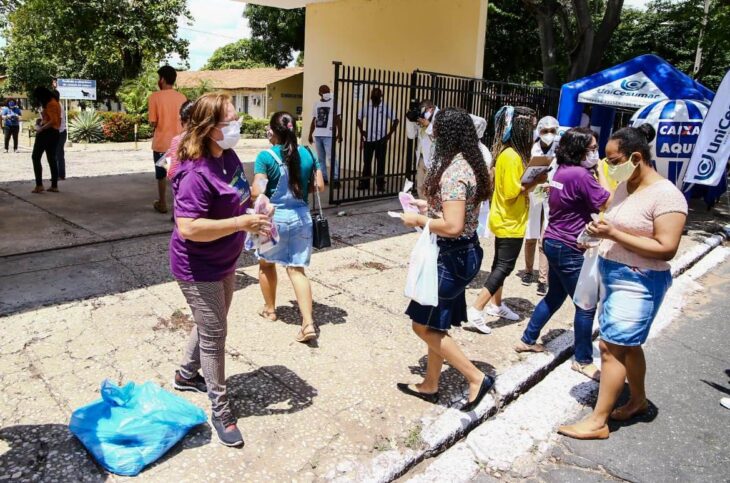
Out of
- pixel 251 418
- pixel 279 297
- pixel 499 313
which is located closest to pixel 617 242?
pixel 499 313

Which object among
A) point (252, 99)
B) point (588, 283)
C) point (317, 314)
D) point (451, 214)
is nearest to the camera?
point (451, 214)

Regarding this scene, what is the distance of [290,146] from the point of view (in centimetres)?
429

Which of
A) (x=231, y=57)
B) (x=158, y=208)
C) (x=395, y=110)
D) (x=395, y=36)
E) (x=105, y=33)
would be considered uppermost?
(x=231, y=57)

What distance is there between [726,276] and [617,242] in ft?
18.1

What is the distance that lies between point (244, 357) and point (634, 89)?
29.7 ft

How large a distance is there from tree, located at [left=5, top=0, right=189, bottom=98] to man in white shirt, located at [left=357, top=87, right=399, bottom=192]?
2377cm

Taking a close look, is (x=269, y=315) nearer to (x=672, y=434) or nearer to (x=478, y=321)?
(x=478, y=321)

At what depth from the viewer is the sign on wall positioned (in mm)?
18594

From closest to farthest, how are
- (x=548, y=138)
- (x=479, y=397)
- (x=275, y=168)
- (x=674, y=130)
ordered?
(x=479, y=397), (x=275, y=168), (x=548, y=138), (x=674, y=130)

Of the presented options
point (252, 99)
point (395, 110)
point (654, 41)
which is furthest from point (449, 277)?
point (252, 99)

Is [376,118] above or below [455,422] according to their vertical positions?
above

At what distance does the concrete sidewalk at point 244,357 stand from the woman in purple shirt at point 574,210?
0.52 m

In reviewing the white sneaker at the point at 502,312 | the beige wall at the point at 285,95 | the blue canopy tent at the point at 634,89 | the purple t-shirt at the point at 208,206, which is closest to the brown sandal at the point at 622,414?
the white sneaker at the point at 502,312

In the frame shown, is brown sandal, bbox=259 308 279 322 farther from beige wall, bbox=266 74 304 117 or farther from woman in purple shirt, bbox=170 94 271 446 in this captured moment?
beige wall, bbox=266 74 304 117
